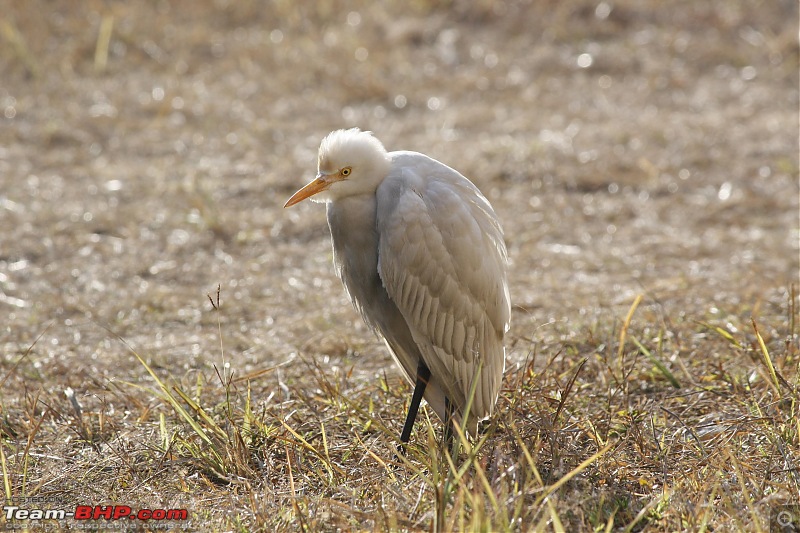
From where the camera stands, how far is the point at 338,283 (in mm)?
5258

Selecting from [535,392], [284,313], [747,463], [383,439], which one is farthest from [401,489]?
[284,313]

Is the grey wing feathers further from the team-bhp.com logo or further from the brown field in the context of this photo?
the team-bhp.com logo

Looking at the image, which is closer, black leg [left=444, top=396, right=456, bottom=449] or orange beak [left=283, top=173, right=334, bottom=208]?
orange beak [left=283, top=173, right=334, bottom=208]

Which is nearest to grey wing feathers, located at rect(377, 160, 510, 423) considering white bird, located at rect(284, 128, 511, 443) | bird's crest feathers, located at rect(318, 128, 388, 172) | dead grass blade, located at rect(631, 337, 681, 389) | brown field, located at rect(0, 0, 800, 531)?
white bird, located at rect(284, 128, 511, 443)

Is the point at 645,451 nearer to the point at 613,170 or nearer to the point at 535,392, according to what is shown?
the point at 535,392

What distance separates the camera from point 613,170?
674 cm

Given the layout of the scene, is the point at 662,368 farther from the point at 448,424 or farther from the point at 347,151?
the point at 347,151

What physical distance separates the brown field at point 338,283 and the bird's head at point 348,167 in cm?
59

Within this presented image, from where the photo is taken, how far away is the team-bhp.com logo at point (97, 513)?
9.63ft

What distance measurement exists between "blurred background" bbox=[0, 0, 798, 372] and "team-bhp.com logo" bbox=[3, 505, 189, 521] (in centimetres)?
127

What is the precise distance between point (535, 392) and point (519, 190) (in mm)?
3156

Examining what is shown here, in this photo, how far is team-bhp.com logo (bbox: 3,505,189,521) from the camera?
9.63 ft

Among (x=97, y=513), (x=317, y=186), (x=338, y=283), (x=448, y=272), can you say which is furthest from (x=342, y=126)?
(x=97, y=513)

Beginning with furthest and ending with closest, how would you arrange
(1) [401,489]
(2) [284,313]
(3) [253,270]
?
1. (3) [253,270]
2. (2) [284,313]
3. (1) [401,489]
